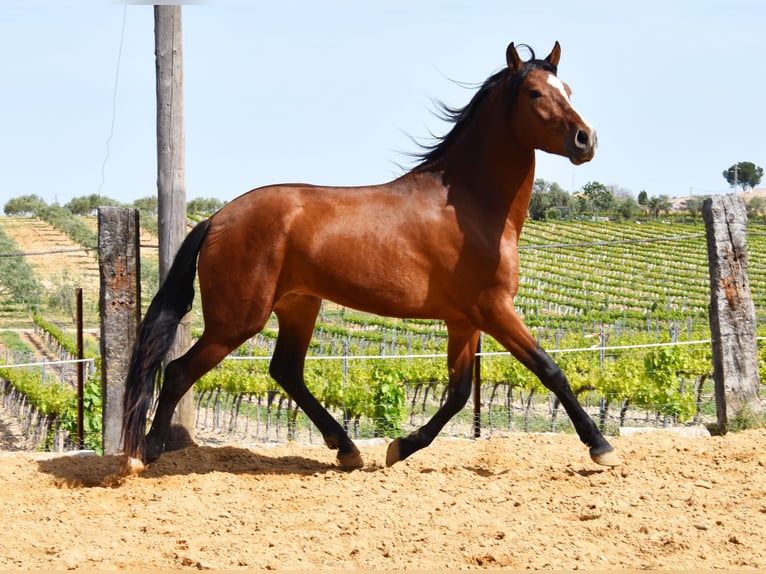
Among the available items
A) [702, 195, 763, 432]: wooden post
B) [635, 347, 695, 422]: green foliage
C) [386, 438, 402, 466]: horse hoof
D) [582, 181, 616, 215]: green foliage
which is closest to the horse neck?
[386, 438, 402, 466]: horse hoof

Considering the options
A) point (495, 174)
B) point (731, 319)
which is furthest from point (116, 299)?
point (731, 319)

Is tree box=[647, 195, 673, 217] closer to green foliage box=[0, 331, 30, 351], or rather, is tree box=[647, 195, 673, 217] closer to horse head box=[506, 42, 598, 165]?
green foliage box=[0, 331, 30, 351]

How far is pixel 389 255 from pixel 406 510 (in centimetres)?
158

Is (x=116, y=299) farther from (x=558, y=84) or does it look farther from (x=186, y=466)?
(x=558, y=84)

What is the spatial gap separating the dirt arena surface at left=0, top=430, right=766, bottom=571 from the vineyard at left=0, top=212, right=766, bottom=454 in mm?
2060

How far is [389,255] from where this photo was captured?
515 centimetres

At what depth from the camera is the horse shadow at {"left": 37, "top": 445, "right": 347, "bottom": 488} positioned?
532cm

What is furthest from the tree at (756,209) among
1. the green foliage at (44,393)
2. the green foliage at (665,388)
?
the green foliage at (44,393)

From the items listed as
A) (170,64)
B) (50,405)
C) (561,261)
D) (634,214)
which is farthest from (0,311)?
(634,214)

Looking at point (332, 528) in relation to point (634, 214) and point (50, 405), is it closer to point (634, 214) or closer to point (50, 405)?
point (50, 405)

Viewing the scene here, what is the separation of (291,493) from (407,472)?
0.78m

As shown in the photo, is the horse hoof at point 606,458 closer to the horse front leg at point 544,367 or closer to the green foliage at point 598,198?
the horse front leg at point 544,367

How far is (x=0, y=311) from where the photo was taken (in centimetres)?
4522

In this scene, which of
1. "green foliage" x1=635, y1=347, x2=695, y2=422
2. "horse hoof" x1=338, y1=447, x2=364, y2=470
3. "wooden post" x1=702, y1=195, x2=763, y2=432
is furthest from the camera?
"green foliage" x1=635, y1=347, x2=695, y2=422
